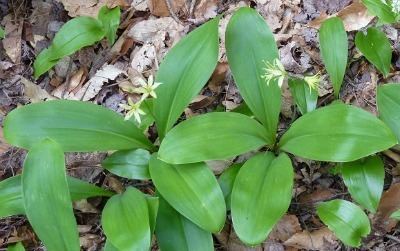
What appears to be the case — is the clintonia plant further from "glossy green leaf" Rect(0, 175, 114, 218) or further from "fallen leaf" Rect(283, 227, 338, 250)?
"fallen leaf" Rect(283, 227, 338, 250)

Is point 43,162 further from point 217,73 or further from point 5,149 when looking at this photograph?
point 217,73

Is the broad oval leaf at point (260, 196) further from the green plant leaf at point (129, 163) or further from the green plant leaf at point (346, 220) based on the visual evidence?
the green plant leaf at point (129, 163)

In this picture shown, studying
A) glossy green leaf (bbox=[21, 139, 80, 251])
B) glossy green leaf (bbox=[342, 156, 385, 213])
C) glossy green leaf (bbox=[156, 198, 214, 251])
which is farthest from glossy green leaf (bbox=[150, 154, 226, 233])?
glossy green leaf (bbox=[342, 156, 385, 213])

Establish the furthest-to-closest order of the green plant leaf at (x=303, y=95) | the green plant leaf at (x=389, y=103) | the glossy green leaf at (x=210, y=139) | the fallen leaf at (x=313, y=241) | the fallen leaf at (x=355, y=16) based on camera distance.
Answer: the fallen leaf at (x=355, y=16) → the green plant leaf at (x=303, y=95) → the fallen leaf at (x=313, y=241) → the green plant leaf at (x=389, y=103) → the glossy green leaf at (x=210, y=139)

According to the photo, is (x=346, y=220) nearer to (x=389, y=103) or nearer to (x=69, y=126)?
(x=389, y=103)

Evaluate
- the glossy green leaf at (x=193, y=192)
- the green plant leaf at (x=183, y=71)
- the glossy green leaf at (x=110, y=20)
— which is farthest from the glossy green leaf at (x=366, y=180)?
the glossy green leaf at (x=110, y=20)

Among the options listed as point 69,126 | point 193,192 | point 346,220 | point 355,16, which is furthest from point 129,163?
point 355,16

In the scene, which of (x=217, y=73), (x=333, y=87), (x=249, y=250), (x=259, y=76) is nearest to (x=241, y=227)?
(x=249, y=250)
